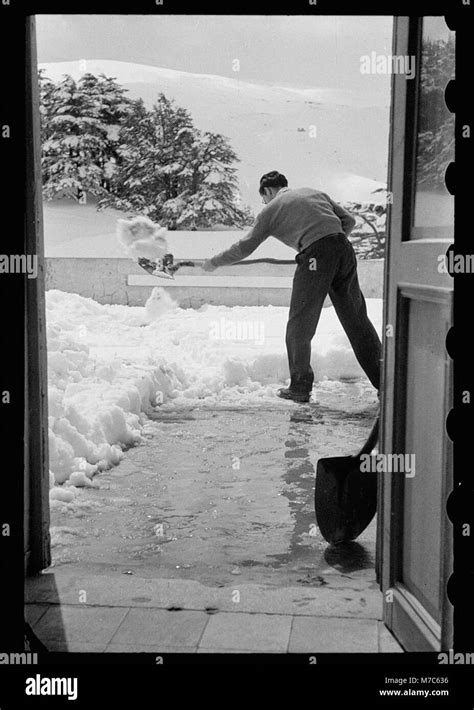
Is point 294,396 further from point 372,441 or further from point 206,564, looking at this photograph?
point 206,564

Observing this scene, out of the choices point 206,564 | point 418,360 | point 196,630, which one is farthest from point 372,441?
point 196,630

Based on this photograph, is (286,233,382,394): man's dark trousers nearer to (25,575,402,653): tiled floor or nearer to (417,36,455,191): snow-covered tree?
(25,575,402,653): tiled floor

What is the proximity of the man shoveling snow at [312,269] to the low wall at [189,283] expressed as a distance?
6.45 metres

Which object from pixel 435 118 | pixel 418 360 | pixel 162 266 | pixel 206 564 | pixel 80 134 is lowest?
pixel 206 564

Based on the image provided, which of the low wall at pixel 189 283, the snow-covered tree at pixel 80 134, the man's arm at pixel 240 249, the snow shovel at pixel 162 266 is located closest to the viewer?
the man's arm at pixel 240 249

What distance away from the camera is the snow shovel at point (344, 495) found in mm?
3871

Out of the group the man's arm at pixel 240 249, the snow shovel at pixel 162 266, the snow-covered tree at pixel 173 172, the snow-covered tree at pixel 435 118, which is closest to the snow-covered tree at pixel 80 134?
the snow-covered tree at pixel 173 172

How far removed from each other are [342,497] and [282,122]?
730 inches

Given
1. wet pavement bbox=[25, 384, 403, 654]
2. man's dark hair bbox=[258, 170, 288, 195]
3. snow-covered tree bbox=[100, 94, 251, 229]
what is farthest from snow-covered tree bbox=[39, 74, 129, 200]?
wet pavement bbox=[25, 384, 403, 654]

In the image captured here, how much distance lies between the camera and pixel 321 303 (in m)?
7.58

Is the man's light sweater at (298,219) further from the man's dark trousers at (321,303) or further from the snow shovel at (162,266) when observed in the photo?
the snow shovel at (162,266)

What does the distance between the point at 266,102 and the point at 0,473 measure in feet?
64.4

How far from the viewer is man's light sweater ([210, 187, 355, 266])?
7.13 m

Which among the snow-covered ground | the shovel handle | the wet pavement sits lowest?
the wet pavement
